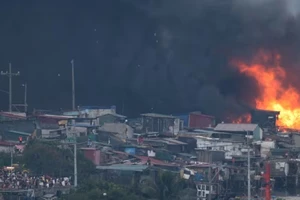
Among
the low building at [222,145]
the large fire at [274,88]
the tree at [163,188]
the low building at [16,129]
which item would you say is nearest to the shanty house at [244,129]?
the low building at [222,145]

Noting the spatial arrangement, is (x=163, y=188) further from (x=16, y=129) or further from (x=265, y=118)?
(x=265, y=118)

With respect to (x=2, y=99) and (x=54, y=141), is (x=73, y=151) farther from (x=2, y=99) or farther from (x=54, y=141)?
(x=2, y=99)

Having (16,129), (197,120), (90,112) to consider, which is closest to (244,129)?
(197,120)

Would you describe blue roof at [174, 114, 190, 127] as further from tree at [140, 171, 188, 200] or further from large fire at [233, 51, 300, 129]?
tree at [140, 171, 188, 200]

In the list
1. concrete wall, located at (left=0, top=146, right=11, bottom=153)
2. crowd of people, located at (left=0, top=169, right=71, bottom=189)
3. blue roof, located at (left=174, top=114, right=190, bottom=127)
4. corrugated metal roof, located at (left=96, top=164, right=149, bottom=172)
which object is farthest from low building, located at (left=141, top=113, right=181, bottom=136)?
crowd of people, located at (left=0, top=169, right=71, bottom=189)

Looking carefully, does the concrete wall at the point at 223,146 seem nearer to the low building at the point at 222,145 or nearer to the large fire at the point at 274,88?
the low building at the point at 222,145

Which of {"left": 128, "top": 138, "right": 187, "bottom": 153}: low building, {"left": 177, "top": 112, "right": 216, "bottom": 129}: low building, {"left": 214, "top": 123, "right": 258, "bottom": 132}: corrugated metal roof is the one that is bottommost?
{"left": 128, "top": 138, "right": 187, "bottom": 153}: low building
